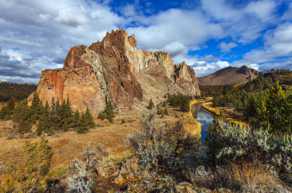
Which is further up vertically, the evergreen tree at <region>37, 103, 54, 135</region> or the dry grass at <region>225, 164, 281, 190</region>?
the dry grass at <region>225, 164, 281, 190</region>

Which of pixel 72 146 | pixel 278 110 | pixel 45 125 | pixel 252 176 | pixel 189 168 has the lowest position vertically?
pixel 72 146

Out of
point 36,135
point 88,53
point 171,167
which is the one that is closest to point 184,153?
point 171,167

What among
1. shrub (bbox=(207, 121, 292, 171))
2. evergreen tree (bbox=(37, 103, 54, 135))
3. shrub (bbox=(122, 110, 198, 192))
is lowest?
evergreen tree (bbox=(37, 103, 54, 135))

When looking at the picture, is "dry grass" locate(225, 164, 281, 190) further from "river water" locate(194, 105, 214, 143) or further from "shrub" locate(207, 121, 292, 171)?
"river water" locate(194, 105, 214, 143)

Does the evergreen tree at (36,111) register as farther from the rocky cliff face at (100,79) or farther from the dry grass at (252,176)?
the dry grass at (252,176)

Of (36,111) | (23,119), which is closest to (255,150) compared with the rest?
(23,119)

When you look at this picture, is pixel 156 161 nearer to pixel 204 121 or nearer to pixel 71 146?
pixel 71 146

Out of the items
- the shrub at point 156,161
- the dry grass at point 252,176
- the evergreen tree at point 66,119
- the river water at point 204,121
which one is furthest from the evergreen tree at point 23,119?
the dry grass at point 252,176

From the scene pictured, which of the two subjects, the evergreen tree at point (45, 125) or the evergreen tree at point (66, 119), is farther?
the evergreen tree at point (66, 119)

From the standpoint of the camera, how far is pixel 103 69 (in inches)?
2918

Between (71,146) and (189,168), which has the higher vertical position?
(189,168)

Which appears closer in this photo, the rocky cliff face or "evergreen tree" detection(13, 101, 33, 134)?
"evergreen tree" detection(13, 101, 33, 134)

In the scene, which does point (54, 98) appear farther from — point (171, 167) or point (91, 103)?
point (171, 167)

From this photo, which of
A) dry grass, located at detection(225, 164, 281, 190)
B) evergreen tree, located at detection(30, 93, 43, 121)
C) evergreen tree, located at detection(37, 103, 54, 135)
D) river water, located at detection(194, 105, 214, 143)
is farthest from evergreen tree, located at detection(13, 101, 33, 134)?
dry grass, located at detection(225, 164, 281, 190)
